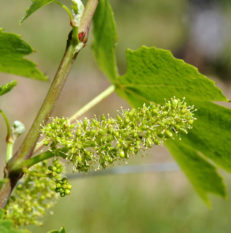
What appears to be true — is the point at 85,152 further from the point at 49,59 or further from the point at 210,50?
the point at 210,50

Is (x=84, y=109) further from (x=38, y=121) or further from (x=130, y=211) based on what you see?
(x=130, y=211)

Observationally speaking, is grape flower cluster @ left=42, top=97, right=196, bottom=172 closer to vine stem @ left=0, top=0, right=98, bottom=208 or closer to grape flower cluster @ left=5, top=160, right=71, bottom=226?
vine stem @ left=0, top=0, right=98, bottom=208

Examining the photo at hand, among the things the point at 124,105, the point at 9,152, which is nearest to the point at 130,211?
the point at 9,152

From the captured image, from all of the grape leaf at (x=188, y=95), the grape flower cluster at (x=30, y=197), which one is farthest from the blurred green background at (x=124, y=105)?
the grape flower cluster at (x=30, y=197)

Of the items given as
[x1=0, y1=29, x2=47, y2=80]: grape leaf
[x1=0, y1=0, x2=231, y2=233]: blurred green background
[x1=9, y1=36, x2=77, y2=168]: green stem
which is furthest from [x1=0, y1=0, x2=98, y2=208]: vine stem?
[x1=0, y1=0, x2=231, y2=233]: blurred green background

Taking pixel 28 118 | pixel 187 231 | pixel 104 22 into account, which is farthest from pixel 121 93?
pixel 28 118

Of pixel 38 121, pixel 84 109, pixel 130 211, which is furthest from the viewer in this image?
pixel 130 211
